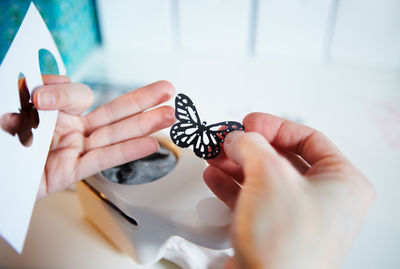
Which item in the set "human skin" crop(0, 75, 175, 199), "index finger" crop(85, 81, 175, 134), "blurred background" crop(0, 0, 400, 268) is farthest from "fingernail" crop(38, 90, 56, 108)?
"blurred background" crop(0, 0, 400, 268)

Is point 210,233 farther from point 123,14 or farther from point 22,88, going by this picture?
point 123,14

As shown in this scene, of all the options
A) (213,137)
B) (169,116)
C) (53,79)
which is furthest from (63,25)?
(213,137)

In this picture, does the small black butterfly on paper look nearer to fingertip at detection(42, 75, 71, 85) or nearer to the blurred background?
fingertip at detection(42, 75, 71, 85)

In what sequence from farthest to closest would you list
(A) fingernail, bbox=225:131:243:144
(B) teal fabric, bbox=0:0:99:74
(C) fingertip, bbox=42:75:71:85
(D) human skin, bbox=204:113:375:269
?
(B) teal fabric, bbox=0:0:99:74 < (C) fingertip, bbox=42:75:71:85 < (A) fingernail, bbox=225:131:243:144 < (D) human skin, bbox=204:113:375:269

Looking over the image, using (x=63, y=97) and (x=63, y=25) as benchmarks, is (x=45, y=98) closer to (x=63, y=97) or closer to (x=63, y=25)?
(x=63, y=97)

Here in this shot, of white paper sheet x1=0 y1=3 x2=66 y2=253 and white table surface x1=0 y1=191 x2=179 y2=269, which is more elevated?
white paper sheet x1=0 y1=3 x2=66 y2=253

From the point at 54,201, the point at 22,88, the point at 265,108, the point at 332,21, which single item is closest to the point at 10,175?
the point at 22,88

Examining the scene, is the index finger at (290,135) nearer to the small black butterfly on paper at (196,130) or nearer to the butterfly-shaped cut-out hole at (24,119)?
the small black butterfly on paper at (196,130)
